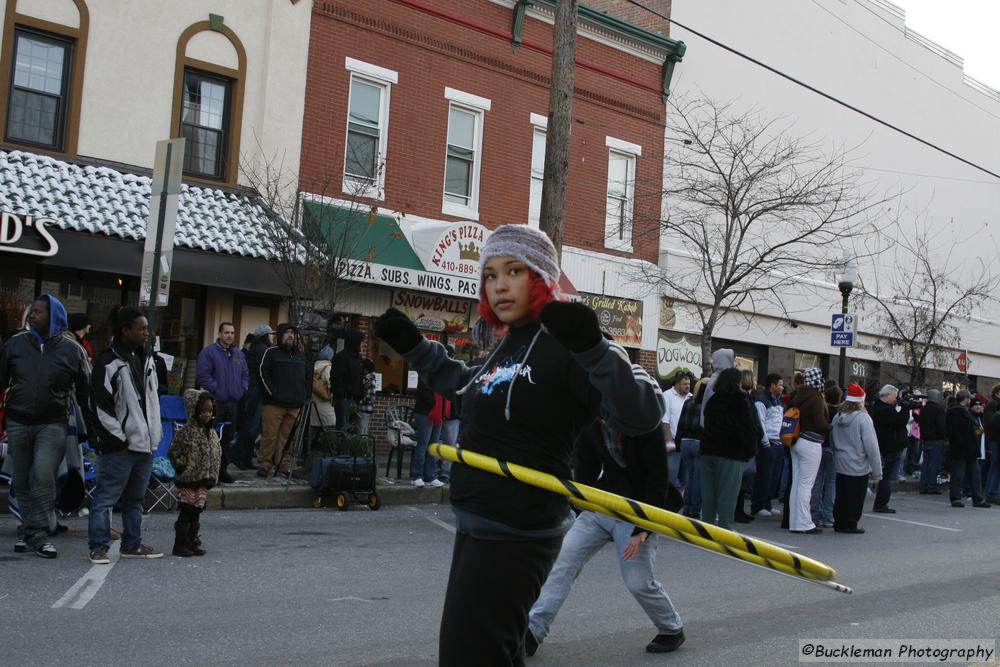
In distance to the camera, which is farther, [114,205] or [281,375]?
[114,205]

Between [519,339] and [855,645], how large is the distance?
164 inches

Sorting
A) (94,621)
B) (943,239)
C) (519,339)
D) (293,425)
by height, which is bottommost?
(94,621)

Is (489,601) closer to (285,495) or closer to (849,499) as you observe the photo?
(285,495)

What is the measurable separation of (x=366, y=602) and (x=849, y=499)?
7.77 metres

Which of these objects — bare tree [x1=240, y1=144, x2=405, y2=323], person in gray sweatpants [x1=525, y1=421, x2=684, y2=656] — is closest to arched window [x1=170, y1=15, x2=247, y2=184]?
bare tree [x1=240, y1=144, x2=405, y2=323]

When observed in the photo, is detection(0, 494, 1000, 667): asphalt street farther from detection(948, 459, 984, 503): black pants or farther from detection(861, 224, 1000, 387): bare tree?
detection(861, 224, 1000, 387): bare tree

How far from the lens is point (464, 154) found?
18750mm

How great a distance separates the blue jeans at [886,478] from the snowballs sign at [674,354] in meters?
5.86

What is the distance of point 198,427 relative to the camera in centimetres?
848

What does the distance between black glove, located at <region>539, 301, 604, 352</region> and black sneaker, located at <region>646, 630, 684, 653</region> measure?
3.66 meters

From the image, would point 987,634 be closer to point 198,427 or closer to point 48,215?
point 198,427

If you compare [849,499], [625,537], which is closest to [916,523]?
[849,499]

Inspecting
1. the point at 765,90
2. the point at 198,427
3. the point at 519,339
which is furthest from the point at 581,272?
the point at 519,339

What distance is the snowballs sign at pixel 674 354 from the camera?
2162 centimetres
